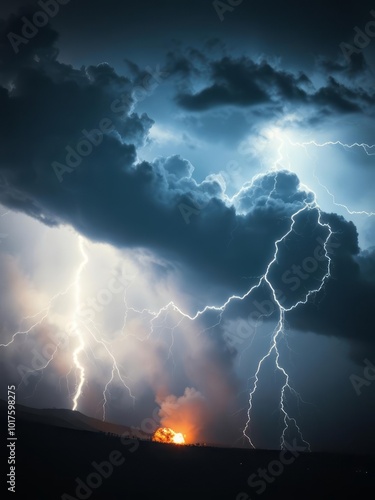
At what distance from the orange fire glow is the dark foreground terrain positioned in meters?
13.5

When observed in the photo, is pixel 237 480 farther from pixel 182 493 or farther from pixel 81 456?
pixel 81 456

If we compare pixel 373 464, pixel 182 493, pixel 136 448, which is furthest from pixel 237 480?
pixel 373 464

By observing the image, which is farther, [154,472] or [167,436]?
[167,436]

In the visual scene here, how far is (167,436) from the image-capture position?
143 feet

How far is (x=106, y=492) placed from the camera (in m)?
18.2

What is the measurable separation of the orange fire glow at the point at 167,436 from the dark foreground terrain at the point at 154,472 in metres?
13.5

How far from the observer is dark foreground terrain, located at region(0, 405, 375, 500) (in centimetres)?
1817

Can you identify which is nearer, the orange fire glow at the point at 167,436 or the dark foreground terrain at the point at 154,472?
the dark foreground terrain at the point at 154,472

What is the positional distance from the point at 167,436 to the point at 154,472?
22.6 m

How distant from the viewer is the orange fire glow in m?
43.1

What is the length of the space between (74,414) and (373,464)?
82.3 m

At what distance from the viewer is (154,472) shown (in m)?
22.6

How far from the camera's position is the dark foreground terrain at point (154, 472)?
18.2 metres

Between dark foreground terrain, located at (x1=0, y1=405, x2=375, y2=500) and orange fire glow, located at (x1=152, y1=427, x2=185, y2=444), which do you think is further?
orange fire glow, located at (x1=152, y1=427, x2=185, y2=444)
